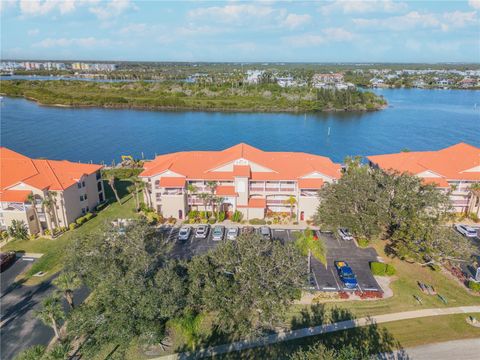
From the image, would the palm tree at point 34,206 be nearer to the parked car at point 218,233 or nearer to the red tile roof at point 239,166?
the red tile roof at point 239,166

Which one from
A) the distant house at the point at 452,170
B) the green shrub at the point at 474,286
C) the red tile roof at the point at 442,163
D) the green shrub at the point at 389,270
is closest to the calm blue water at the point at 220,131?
the red tile roof at the point at 442,163

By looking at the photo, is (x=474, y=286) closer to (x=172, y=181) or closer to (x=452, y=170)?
(x=452, y=170)

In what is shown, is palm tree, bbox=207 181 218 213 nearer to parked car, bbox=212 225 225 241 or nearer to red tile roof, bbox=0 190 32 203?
parked car, bbox=212 225 225 241

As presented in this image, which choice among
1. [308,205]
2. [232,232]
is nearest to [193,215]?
[232,232]

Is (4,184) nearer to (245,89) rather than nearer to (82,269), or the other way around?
(82,269)

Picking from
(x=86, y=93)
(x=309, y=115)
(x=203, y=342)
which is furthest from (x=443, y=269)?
(x=86, y=93)

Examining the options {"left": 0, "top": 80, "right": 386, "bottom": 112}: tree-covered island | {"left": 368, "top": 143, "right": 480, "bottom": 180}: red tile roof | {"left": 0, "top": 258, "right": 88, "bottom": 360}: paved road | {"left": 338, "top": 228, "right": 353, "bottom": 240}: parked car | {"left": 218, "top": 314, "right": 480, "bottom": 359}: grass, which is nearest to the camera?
{"left": 218, "top": 314, "right": 480, "bottom": 359}: grass

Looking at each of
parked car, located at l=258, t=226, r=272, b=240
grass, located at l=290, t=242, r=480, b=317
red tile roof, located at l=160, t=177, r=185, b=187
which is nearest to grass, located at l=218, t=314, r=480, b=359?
grass, located at l=290, t=242, r=480, b=317

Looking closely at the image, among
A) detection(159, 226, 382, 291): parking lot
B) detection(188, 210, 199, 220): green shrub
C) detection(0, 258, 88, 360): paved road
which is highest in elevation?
detection(188, 210, 199, 220): green shrub
